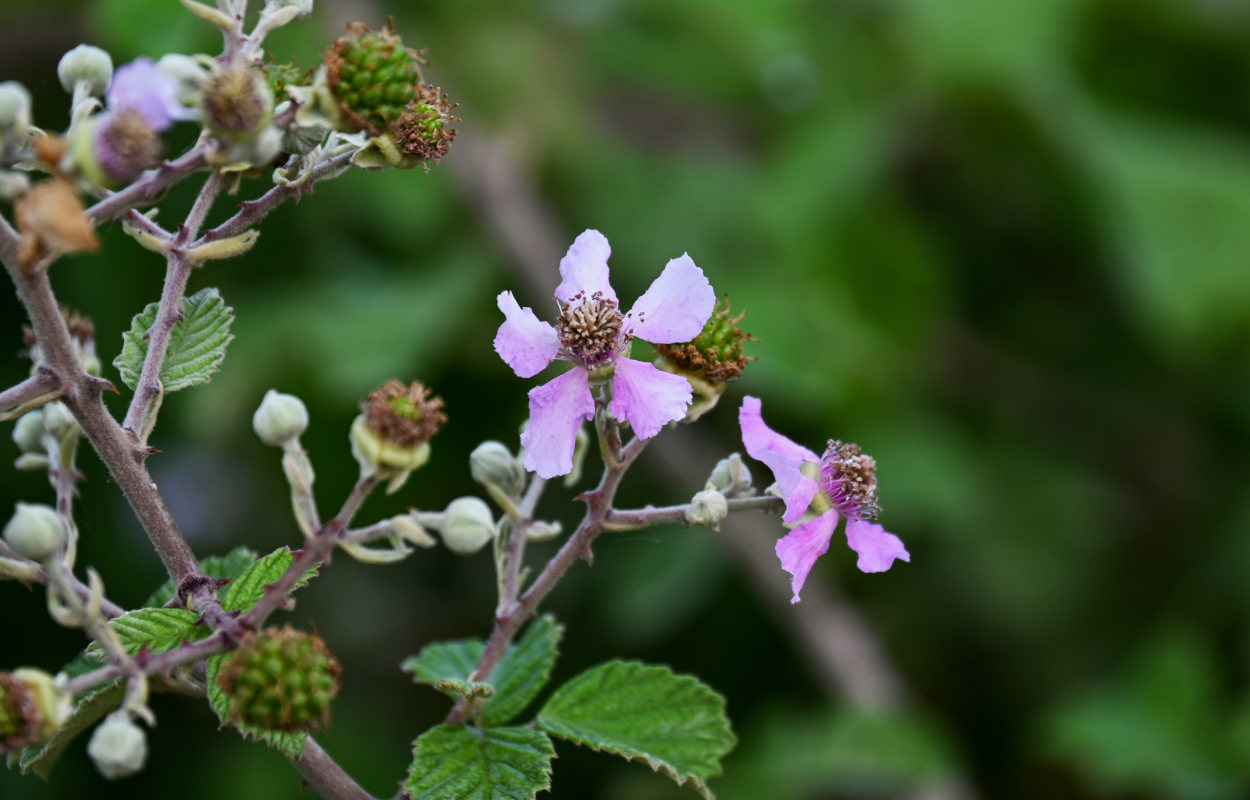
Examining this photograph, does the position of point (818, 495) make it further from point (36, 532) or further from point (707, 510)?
point (36, 532)

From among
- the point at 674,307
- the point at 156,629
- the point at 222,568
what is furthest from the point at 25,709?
the point at 674,307

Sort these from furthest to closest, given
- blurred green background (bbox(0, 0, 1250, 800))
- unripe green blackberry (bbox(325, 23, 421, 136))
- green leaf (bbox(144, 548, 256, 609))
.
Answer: blurred green background (bbox(0, 0, 1250, 800))
green leaf (bbox(144, 548, 256, 609))
unripe green blackberry (bbox(325, 23, 421, 136))

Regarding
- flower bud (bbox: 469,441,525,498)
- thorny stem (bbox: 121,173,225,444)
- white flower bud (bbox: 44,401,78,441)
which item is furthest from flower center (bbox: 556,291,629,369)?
white flower bud (bbox: 44,401,78,441)

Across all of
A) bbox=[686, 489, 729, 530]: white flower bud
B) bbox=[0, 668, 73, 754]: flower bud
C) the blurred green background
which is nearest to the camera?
bbox=[0, 668, 73, 754]: flower bud

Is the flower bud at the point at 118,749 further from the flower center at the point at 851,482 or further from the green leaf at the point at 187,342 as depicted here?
the flower center at the point at 851,482

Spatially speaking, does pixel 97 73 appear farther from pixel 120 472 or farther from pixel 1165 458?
pixel 1165 458

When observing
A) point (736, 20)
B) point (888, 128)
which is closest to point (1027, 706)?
point (888, 128)

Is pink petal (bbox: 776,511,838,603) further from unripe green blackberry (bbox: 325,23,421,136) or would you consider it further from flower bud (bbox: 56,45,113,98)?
flower bud (bbox: 56,45,113,98)
